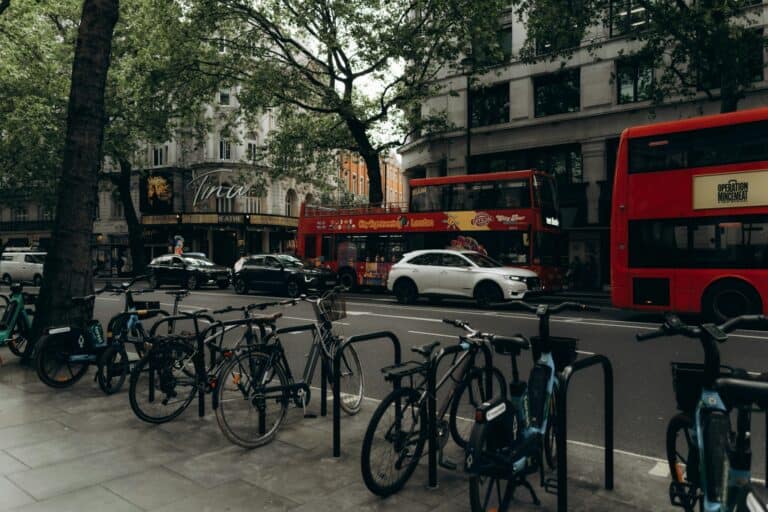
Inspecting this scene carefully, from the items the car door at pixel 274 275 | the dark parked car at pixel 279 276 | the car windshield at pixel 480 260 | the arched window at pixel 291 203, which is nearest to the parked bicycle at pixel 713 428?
the car windshield at pixel 480 260

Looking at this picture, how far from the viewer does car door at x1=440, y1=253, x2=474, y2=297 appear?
55.0 feet

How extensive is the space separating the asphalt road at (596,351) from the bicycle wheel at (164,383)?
205 cm

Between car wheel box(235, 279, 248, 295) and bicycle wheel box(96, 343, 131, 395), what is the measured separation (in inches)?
624

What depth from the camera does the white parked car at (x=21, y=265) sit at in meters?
33.1

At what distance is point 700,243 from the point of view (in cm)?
1233

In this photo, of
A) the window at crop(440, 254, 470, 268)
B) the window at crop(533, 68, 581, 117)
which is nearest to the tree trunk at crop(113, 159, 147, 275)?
the window at crop(533, 68, 581, 117)

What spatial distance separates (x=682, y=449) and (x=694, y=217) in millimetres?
10151

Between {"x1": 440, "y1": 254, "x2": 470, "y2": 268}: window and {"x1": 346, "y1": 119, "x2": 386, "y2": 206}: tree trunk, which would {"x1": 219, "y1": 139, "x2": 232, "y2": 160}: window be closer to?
{"x1": 346, "y1": 119, "x2": 386, "y2": 206}: tree trunk

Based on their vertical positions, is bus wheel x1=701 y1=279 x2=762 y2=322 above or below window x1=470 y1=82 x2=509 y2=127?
below

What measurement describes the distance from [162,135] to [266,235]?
60.0 ft

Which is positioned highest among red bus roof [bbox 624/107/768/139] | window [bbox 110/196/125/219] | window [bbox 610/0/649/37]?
window [bbox 610/0/649/37]

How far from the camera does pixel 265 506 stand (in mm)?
3537

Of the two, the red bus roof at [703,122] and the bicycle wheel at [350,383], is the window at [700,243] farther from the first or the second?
the bicycle wheel at [350,383]

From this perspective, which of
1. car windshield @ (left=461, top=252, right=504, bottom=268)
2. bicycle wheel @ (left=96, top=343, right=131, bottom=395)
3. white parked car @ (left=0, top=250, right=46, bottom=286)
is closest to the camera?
bicycle wheel @ (left=96, top=343, right=131, bottom=395)
